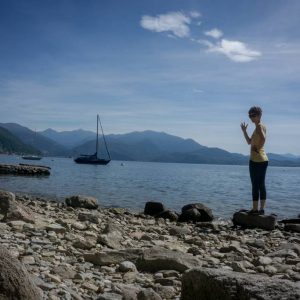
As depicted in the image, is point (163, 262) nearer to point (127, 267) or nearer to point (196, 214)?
point (127, 267)

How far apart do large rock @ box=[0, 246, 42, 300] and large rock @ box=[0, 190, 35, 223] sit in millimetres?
6727

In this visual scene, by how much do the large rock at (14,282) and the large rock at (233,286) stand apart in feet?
5.47

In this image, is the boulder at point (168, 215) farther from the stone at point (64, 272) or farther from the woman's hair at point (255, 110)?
the stone at point (64, 272)

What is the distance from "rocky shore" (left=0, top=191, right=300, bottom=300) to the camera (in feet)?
14.2

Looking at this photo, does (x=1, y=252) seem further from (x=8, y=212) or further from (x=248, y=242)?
(x=248, y=242)

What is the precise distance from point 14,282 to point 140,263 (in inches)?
134

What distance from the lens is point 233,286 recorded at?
409 centimetres

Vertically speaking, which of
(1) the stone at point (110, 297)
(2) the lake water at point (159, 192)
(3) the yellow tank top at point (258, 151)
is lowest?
(2) the lake water at point (159, 192)

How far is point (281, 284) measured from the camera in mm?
3949

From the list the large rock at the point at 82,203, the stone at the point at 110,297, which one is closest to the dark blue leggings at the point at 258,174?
the stone at the point at 110,297

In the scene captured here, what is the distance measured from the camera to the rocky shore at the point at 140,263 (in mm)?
4320

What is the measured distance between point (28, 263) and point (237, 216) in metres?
9.81

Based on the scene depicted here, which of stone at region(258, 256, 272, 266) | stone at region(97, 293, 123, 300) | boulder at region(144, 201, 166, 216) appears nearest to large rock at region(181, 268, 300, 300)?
stone at region(97, 293, 123, 300)

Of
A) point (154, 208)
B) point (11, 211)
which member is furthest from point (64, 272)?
point (154, 208)
